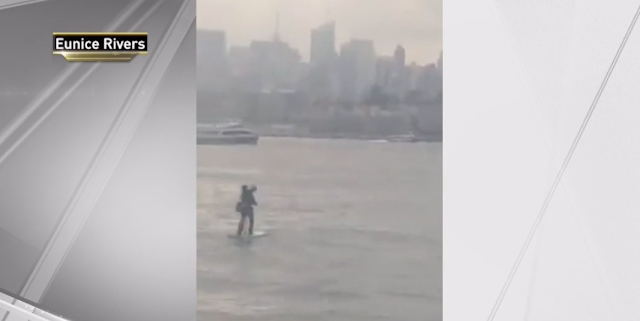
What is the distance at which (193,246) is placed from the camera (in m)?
2.84

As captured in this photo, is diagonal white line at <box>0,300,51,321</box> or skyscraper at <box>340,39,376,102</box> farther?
skyscraper at <box>340,39,376,102</box>

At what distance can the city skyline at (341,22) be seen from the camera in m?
2.96

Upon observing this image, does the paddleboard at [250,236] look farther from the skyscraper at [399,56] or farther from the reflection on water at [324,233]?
the skyscraper at [399,56]

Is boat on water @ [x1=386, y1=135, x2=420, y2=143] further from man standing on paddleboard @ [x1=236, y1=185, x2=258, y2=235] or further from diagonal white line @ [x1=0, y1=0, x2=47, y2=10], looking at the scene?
diagonal white line @ [x1=0, y1=0, x2=47, y2=10]

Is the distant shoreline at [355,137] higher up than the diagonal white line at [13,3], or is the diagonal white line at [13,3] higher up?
the diagonal white line at [13,3]

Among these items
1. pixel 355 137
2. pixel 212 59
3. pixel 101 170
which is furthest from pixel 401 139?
pixel 101 170

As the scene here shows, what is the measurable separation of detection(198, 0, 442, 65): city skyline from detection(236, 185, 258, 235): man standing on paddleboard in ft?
1.96

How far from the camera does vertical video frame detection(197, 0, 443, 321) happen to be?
2932 mm

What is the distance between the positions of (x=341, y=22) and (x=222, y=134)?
682 millimetres

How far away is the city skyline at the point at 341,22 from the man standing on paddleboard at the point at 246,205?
0.60m
